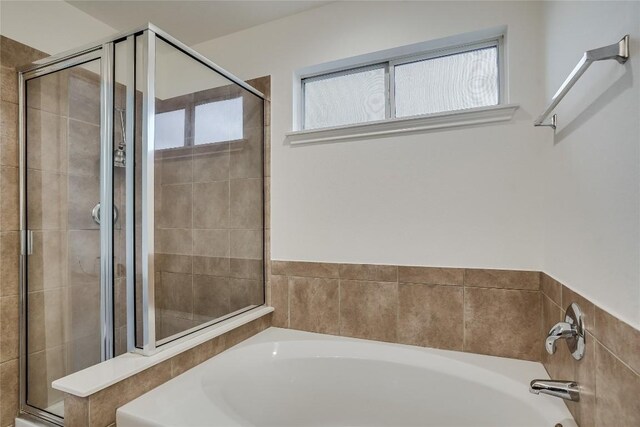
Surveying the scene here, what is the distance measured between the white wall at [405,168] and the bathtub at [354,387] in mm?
486

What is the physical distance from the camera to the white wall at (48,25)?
1737mm

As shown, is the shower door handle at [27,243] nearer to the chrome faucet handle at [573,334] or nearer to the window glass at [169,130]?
the window glass at [169,130]

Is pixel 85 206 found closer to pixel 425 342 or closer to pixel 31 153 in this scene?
pixel 31 153

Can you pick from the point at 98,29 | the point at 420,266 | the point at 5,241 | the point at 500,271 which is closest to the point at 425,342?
the point at 420,266

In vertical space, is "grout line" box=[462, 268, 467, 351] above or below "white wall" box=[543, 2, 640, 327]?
below

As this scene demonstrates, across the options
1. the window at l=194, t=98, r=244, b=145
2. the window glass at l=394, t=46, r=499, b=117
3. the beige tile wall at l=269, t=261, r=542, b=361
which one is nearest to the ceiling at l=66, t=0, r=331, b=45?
the window at l=194, t=98, r=244, b=145

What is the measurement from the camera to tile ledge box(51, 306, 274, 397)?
112cm

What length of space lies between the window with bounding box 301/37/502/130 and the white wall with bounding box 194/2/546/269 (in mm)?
123

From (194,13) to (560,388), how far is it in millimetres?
2628

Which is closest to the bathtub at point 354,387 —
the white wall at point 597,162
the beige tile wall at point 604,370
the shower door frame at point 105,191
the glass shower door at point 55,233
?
the beige tile wall at point 604,370

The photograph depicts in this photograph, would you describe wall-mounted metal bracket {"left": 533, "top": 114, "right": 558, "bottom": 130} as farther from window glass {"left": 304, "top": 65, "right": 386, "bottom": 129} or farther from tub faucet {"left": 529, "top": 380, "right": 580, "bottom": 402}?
tub faucet {"left": 529, "top": 380, "right": 580, "bottom": 402}

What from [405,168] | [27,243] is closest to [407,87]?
[405,168]

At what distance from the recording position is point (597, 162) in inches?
38.6

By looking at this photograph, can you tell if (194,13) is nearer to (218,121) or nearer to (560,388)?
(218,121)
